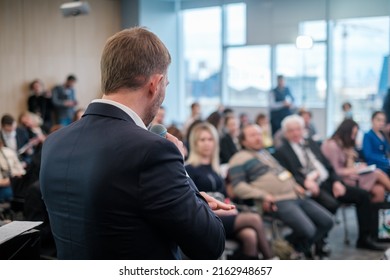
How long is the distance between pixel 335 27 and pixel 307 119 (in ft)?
8.01

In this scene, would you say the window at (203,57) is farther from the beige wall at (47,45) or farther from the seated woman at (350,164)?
the seated woman at (350,164)

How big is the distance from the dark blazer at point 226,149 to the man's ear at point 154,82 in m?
3.73

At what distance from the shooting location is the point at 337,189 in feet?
13.4

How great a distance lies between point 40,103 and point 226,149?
4.80 metres

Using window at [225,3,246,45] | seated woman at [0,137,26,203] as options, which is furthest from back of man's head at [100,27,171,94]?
window at [225,3,246,45]

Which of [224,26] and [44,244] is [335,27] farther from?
[44,244]

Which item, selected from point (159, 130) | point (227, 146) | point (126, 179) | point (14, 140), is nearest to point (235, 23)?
point (227, 146)

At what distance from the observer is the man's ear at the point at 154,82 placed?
105 centimetres

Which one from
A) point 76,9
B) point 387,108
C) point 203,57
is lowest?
Result: point 387,108

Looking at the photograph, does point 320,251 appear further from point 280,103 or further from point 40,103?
point 40,103

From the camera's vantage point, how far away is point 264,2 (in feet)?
31.9

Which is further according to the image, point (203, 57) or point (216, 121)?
point (203, 57)

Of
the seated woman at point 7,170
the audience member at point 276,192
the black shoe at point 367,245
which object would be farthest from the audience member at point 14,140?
the black shoe at point 367,245
